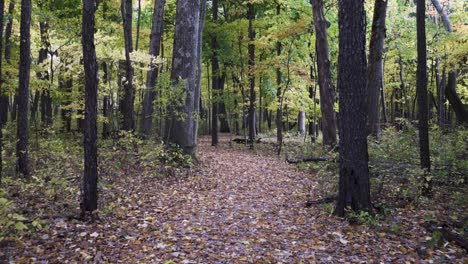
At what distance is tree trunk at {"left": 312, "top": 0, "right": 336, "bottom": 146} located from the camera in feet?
38.1

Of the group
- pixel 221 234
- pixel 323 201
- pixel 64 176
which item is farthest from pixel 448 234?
pixel 64 176

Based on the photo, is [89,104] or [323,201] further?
[323,201]

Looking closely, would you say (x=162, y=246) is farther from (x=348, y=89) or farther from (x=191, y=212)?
(x=348, y=89)

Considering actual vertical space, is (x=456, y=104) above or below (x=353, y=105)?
above

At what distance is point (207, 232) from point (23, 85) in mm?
5928

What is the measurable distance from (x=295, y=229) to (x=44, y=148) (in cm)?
886

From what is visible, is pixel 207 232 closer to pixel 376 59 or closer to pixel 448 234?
pixel 448 234

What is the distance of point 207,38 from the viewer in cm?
1855

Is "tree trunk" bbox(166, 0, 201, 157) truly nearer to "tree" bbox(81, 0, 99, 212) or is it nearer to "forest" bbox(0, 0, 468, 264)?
"forest" bbox(0, 0, 468, 264)

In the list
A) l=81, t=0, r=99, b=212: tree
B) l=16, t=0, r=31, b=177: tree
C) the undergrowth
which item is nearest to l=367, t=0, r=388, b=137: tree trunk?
the undergrowth

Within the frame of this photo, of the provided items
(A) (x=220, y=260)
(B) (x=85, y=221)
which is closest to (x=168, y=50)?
(B) (x=85, y=221)

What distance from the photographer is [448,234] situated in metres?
5.12

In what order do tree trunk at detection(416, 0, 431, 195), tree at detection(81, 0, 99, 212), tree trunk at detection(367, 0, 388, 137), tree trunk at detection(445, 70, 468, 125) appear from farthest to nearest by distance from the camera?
tree trunk at detection(445, 70, 468, 125) < tree trunk at detection(367, 0, 388, 137) < tree trunk at detection(416, 0, 431, 195) < tree at detection(81, 0, 99, 212)

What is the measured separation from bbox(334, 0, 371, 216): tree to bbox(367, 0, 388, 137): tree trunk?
244 inches
